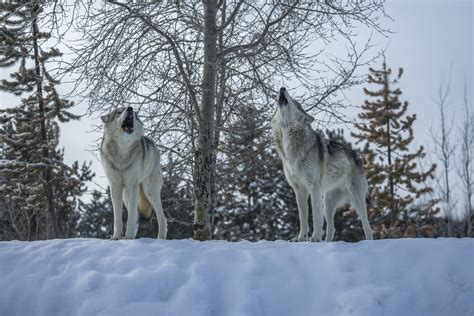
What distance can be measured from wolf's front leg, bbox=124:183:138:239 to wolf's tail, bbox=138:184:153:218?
0.78 meters

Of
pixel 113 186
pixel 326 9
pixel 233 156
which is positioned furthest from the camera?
pixel 233 156

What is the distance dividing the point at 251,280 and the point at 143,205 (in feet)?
12.2

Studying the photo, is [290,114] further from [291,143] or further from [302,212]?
[302,212]

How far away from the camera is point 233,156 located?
10359 mm

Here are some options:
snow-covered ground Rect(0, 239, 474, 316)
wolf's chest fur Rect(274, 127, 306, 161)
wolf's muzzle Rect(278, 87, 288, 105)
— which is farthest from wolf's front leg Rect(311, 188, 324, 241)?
wolf's muzzle Rect(278, 87, 288, 105)

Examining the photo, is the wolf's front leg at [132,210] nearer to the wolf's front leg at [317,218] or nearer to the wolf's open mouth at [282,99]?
the wolf's open mouth at [282,99]

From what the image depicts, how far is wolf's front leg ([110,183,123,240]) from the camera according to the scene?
24.0ft

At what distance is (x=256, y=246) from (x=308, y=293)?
52.9 inches

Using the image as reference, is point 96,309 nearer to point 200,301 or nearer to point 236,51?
point 200,301

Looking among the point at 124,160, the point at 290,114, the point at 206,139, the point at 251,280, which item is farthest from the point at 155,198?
the point at 251,280

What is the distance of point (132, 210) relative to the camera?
7383 millimetres

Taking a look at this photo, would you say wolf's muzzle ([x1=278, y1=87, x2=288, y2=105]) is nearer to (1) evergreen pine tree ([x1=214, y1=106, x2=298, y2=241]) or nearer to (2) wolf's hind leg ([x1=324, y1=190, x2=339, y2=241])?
(2) wolf's hind leg ([x1=324, y1=190, x2=339, y2=241])

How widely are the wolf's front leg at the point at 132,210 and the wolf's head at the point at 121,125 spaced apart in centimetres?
78

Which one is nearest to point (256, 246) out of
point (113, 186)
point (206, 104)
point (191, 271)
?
point (191, 271)
